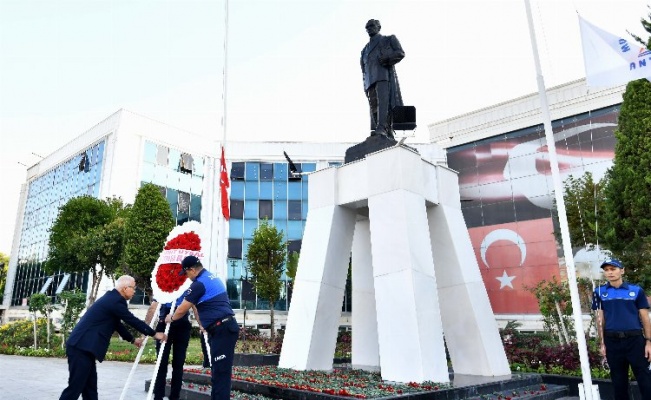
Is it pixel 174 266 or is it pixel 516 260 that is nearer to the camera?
pixel 174 266

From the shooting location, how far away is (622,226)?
1349 centimetres

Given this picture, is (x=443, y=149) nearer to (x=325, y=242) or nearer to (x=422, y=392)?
(x=325, y=242)

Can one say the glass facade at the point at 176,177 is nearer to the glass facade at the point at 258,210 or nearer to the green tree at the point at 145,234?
the glass facade at the point at 258,210

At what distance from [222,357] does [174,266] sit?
177cm

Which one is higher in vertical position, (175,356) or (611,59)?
(611,59)

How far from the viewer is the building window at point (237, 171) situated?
Result: 134 ft

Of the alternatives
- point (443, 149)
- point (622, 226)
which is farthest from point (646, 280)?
point (443, 149)

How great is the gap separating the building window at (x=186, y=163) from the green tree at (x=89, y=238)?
30.9ft

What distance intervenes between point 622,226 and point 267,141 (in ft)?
106

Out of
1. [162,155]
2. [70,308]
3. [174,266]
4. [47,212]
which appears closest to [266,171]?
[162,155]

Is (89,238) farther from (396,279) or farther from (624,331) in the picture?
(624,331)

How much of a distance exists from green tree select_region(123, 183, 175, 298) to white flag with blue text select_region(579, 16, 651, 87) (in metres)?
22.2

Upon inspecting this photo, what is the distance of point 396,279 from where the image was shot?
889cm

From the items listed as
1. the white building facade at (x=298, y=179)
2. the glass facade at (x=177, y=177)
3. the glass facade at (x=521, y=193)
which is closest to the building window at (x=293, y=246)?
the white building facade at (x=298, y=179)
